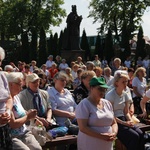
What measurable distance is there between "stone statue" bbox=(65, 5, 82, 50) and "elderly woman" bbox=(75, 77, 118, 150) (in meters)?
16.6

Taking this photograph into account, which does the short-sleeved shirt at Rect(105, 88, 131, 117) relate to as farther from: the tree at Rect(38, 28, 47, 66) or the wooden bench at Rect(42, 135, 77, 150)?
the tree at Rect(38, 28, 47, 66)

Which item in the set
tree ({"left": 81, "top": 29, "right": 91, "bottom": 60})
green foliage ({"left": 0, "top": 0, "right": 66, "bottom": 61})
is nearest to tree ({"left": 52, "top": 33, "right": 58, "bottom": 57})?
tree ({"left": 81, "top": 29, "right": 91, "bottom": 60})

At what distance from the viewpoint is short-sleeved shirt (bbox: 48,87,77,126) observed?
5.48 metres

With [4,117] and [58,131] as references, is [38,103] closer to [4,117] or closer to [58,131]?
[58,131]

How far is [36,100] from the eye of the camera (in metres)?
5.09

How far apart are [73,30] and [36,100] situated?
16159 mm

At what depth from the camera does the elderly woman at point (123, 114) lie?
5094mm

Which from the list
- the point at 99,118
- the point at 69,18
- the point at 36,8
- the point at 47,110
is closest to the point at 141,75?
the point at 47,110

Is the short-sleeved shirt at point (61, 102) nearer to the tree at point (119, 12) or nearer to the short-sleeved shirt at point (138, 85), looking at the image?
the short-sleeved shirt at point (138, 85)

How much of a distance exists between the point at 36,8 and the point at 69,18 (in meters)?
24.7

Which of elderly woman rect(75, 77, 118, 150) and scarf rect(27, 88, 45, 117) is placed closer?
elderly woman rect(75, 77, 118, 150)

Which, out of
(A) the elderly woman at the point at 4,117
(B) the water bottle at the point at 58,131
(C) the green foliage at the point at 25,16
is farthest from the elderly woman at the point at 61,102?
(C) the green foliage at the point at 25,16

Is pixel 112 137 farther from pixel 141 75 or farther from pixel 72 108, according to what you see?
pixel 141 75

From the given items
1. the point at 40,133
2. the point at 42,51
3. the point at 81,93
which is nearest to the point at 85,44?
the point at 42,51
